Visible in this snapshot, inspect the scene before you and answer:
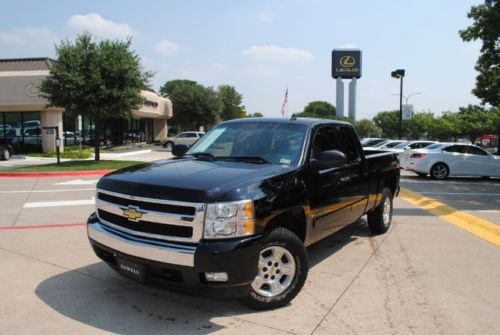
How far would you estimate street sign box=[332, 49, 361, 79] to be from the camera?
9475 cm

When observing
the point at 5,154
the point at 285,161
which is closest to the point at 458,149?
the point at 285,161

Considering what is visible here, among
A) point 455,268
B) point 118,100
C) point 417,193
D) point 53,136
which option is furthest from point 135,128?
point 455,268

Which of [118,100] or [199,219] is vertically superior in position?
[118,100]

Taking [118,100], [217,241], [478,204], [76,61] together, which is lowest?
[478,204]

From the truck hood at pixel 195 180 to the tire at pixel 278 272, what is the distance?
52cm

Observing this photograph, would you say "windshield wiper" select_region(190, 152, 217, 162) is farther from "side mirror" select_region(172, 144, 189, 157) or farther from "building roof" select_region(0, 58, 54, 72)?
"building roof" select_region(0, 58, 54, 72)

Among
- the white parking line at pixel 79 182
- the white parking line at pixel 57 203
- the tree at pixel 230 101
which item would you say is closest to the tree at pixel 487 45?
the white parking line at pixel 79 182

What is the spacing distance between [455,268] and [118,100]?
17820 millimetres

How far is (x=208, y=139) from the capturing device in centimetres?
594

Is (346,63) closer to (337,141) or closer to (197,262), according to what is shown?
(337,141)

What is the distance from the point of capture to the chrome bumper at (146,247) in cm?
377

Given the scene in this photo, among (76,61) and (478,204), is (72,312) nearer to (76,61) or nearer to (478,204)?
(478,204)

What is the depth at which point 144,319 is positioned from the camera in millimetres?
4129

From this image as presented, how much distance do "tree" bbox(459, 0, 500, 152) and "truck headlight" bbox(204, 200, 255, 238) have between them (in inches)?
743
